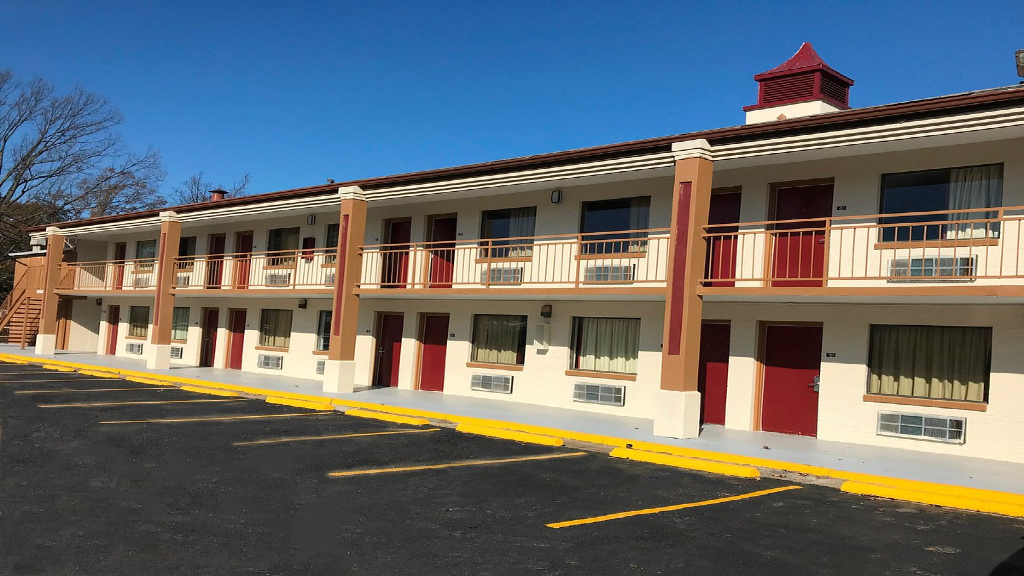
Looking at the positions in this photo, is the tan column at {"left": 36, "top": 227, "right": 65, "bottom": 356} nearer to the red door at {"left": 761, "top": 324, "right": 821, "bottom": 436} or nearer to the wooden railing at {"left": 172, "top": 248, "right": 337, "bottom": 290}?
the wooden railing at {"left": 172, "top": 248, "right": 337, "bottom": 290}

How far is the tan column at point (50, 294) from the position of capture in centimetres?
2686

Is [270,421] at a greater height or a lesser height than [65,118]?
lesser

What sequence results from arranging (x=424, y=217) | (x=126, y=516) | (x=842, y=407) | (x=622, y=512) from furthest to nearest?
(x=424, y=217)
(x=842, y=407)
(x=622, y=512)
(x=126, y=516)

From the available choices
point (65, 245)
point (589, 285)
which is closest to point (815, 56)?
point (589, 285)

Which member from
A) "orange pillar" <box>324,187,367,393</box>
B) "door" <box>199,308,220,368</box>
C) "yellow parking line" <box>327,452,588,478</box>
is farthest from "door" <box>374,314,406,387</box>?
"yellow parking line" <box>327,452,588,478</box>

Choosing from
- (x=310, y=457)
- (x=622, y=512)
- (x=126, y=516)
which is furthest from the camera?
(x=310, y=457)

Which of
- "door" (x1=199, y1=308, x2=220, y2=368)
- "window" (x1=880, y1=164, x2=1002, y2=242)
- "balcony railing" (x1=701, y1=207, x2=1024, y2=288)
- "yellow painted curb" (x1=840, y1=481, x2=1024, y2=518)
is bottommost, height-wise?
"yellow painted curb" (x1=840, y1=481, x2=1024, y2=518)

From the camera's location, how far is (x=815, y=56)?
65.2 feet

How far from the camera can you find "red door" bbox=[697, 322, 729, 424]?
574 inches

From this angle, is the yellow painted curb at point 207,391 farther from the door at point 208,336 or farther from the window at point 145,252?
the window at point 145,252

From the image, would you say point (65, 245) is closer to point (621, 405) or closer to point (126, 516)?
point (621, 405)

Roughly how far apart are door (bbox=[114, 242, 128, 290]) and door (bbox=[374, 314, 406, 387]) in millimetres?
12726

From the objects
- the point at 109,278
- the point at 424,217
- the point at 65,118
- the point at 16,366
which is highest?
the point at 65,118

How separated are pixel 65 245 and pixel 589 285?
75.8ft
